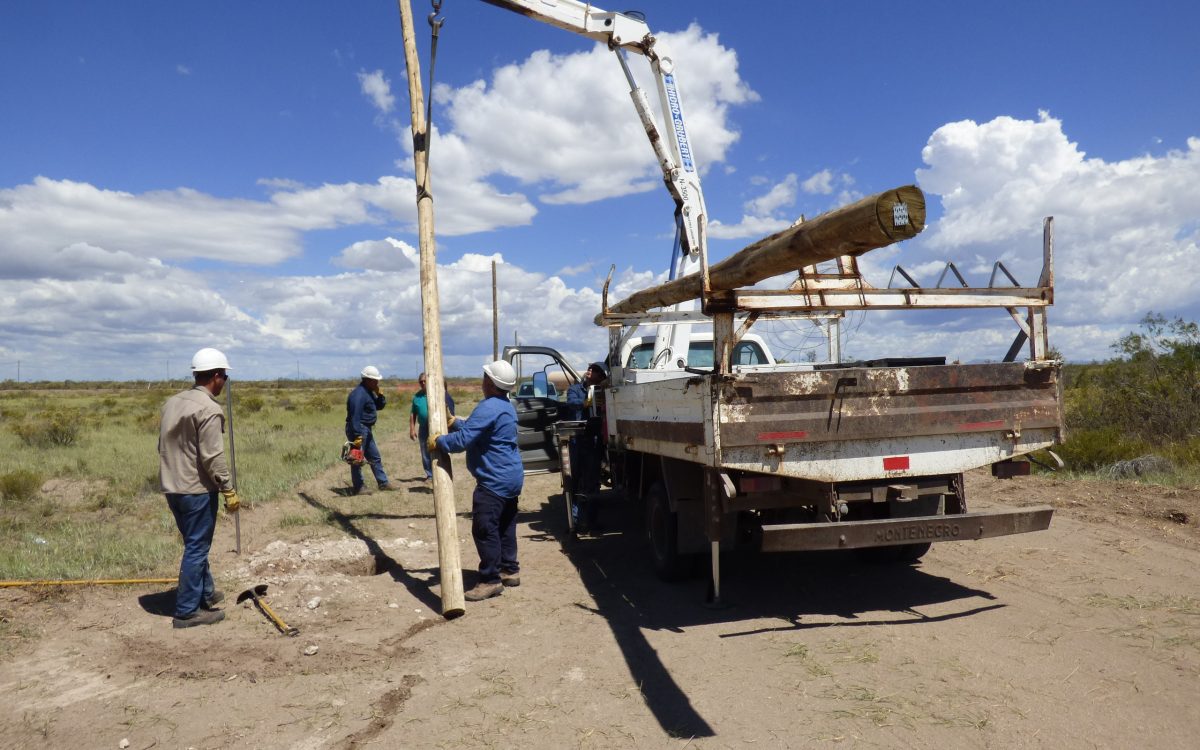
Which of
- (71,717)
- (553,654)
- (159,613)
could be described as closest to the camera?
(71,717)

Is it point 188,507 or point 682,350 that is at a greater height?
point 682,350

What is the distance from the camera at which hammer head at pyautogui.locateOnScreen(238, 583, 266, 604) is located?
6.03 meters

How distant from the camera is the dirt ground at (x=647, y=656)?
Result: 151 inches

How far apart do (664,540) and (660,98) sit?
7356mm

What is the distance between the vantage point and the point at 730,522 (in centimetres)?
570

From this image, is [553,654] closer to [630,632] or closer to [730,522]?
[630,632]

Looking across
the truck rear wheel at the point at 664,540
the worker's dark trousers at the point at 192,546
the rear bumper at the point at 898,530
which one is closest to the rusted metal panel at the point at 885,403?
the rear bumper at the point at 898,530

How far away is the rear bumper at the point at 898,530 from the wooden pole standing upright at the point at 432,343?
2.35 m

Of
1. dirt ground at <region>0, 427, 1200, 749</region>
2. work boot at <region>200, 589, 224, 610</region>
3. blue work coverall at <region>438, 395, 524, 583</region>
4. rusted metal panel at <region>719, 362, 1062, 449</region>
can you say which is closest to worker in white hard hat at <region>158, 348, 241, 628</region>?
work boot at <region>200, 589, 224, 610</region>

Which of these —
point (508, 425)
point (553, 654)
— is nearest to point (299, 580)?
point (508, 425)

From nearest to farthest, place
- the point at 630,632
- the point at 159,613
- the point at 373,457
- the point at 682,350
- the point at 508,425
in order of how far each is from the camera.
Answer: the point at 630,632 < the point at 159,613 < the point at 508,425 < the point at 682,350 < the point at 373,457

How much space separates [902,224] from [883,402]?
183cm

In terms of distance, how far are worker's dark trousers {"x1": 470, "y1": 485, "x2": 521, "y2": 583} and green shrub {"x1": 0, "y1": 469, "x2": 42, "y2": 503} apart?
8.27 meters

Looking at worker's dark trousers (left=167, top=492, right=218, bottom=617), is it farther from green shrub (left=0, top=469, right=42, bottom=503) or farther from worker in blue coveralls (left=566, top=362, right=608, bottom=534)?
green shrub (left=0, top=469, right=42, bottom=503)
